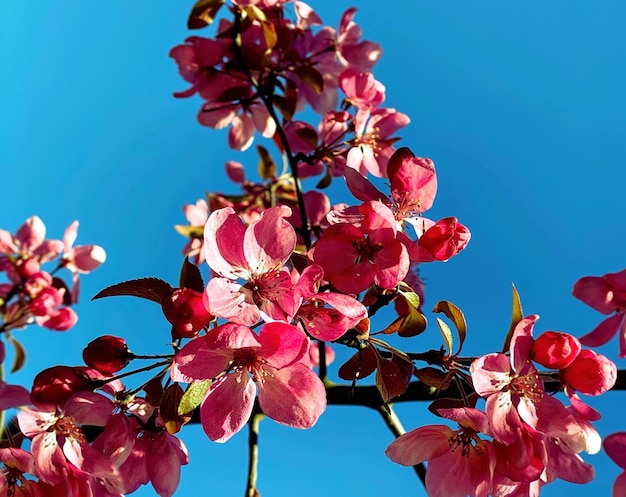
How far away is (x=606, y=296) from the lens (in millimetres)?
1108

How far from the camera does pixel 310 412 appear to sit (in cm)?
83

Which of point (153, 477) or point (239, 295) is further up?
point (239, 295)

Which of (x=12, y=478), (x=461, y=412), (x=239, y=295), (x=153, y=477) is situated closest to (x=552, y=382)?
(x=461, y=412)

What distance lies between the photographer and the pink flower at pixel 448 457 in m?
0.92

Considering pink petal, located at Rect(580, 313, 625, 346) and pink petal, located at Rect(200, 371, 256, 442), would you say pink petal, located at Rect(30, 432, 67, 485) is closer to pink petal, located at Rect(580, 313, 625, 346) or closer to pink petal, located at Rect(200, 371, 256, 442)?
pink petal, located at Rect(200, 371, 256, 442)

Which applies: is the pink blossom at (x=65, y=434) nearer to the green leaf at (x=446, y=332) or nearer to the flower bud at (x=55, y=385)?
the flower bud at (x=55, y=385)

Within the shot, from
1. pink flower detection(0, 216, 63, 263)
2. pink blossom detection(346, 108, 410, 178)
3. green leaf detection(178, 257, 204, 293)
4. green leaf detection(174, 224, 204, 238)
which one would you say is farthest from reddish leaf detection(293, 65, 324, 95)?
pink flower detection(0, 216, 63, 263)

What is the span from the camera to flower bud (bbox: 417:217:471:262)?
89 centimetres

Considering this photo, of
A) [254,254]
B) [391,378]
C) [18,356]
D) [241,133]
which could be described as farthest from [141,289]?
[18,356]

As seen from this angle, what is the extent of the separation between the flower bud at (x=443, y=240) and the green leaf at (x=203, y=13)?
120 cm

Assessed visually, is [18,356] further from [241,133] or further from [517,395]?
[517,395]

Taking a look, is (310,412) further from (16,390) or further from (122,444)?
(16,390)

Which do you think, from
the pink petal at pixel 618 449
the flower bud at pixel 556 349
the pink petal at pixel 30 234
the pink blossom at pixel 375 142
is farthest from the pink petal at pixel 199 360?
the pink petal at pixel 30 234

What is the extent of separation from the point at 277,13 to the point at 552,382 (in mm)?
1476
